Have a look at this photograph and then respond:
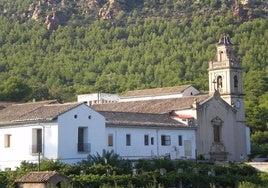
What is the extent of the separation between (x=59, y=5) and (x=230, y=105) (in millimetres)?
84338

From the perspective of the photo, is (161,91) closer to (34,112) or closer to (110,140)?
(110,140)

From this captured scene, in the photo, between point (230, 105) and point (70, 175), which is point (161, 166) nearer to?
point (70, 175)

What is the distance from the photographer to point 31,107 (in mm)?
47531

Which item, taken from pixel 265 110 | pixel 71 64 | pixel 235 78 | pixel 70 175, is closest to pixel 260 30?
pixel 71 64

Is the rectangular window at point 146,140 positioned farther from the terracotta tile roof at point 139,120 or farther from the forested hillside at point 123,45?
the forested hillside at point 123,45

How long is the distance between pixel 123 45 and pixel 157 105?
60.9 metres

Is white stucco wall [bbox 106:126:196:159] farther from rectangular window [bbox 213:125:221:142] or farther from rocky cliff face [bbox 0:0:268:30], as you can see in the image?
rocky cliff face [bbox 0:0:268:30]

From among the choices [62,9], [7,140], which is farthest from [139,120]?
[62,9]

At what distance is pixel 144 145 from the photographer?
50219 mm

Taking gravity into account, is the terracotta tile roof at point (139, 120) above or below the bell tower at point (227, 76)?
below

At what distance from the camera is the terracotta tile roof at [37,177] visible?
37.2m

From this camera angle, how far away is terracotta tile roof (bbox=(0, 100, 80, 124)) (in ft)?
143

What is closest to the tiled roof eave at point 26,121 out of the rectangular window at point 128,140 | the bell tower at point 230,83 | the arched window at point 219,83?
the rectangular window at point 128,140

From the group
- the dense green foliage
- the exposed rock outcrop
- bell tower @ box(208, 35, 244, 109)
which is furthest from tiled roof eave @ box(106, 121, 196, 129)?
the exposed rock outcrop
